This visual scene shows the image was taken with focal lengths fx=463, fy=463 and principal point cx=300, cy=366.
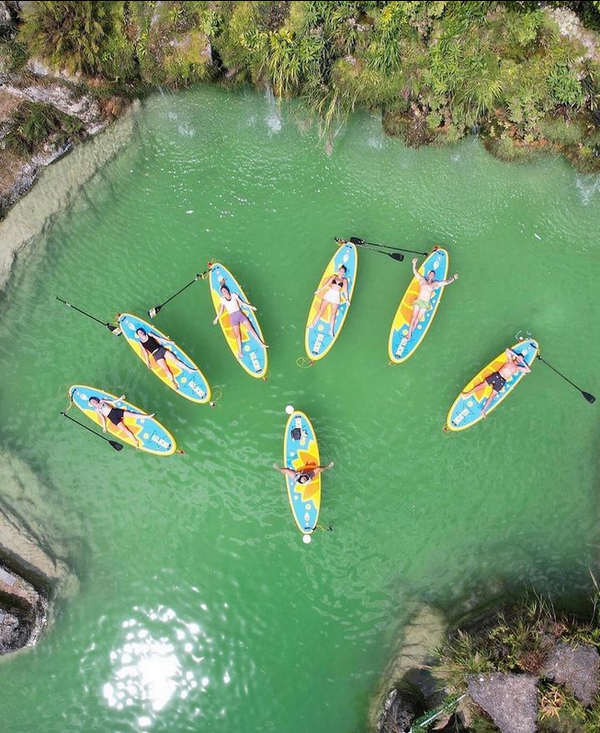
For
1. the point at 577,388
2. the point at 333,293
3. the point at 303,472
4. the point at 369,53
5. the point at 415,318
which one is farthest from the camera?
the point at 577,388

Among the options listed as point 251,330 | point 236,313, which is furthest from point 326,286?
point 236,313

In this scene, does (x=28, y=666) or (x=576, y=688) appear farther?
(x=28, y=666)

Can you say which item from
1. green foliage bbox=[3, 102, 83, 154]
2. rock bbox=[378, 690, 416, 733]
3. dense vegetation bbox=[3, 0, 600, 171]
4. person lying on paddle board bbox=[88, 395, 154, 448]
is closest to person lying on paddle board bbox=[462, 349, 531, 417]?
dense vegetation bbox=[3, 0, 600, 171]

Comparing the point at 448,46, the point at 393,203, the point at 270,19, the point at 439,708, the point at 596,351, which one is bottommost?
the point at 439,708

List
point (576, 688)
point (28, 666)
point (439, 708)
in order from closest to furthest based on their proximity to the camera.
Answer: point (576, 688) → point (439, 708) → point (28, 666)

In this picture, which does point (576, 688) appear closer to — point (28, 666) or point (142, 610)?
point (142, 610)

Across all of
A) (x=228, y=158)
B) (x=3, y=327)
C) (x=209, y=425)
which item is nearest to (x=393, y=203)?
(x=228, y=158)

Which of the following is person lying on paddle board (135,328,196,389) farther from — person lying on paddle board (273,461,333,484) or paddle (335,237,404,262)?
paddle (335,237,404,262)

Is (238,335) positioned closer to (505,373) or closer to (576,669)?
(505,373)
